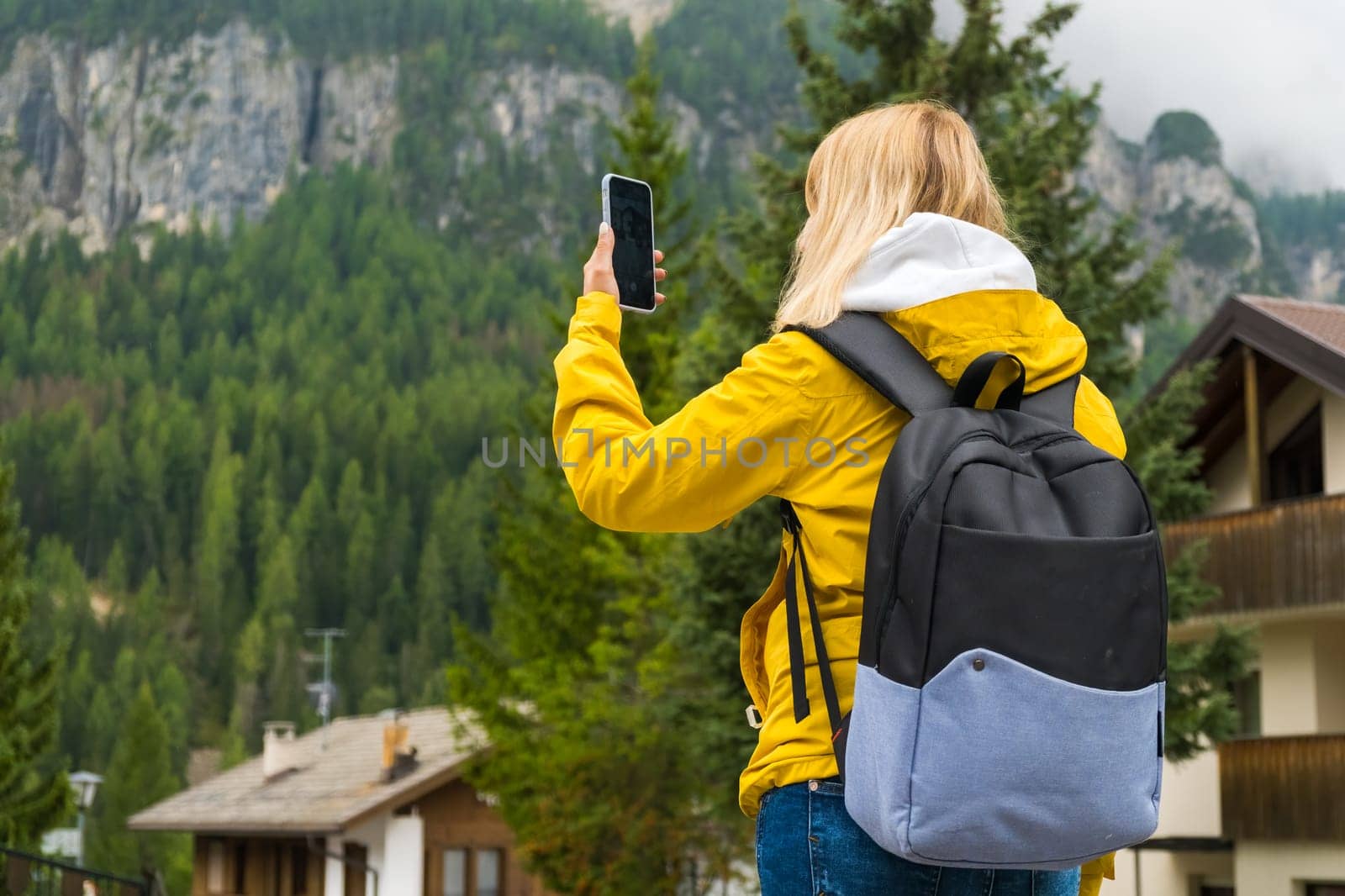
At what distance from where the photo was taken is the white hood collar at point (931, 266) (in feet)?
7.09

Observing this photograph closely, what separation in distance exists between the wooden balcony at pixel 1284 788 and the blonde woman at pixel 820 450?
1874 cm

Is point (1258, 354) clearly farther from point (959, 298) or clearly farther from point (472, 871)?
point (959, 298)

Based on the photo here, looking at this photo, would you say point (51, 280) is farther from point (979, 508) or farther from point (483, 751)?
point (979, 508)

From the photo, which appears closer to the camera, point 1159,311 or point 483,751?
point 1159,311

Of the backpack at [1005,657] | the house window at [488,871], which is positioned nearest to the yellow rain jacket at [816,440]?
the backpack at [1005,657]

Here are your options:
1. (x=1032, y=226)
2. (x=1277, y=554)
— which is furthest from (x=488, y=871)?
(x=1032, y=226)

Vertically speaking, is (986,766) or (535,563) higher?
(535,563)

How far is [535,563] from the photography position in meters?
25.3

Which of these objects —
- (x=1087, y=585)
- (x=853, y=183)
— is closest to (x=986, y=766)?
(x=1087, y=585)

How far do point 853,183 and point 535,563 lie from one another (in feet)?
75.9

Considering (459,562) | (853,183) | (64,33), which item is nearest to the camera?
(853,183)

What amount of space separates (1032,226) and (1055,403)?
13.1 m

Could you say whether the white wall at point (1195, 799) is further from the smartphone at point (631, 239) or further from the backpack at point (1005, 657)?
the backpack at point (1005, 657)

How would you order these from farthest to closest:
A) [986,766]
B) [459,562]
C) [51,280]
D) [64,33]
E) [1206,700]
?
[64,33]
[51,280]
[459,562]
[1206,700]
[986,766]
